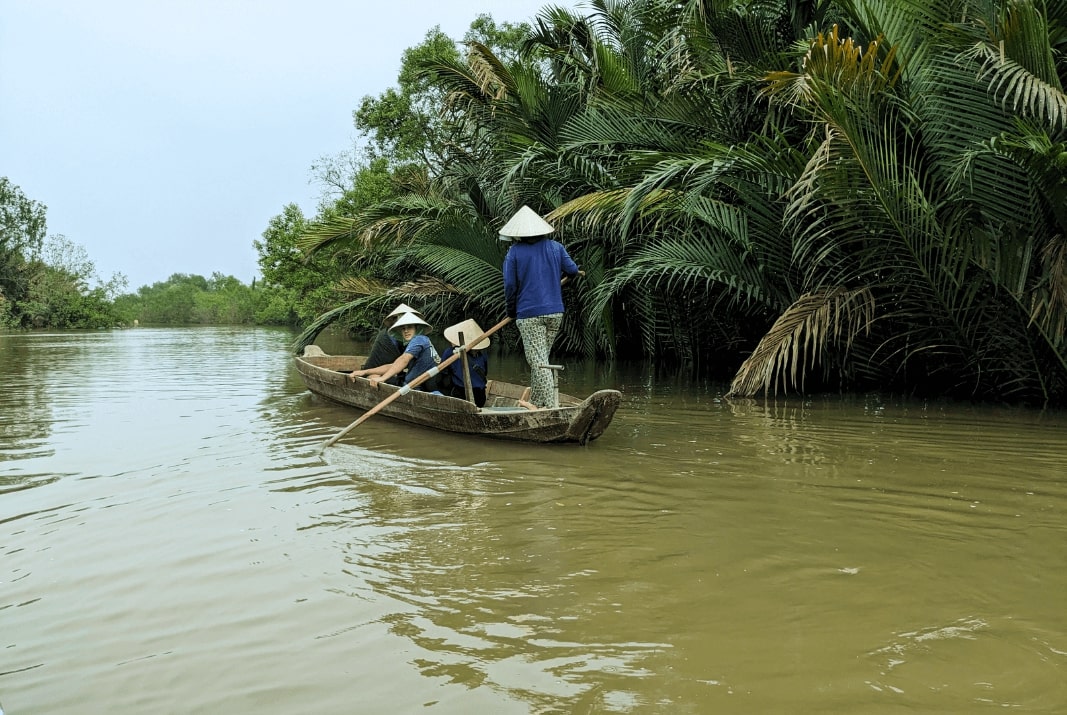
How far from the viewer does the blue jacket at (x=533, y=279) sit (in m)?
7.59

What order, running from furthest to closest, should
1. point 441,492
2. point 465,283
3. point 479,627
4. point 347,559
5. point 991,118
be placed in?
point 465,283 → point 991,118 → point 441,492 → point 347,559 → point 479,627

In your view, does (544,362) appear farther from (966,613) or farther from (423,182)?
(423,182)

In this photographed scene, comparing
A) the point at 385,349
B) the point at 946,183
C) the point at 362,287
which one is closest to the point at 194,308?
the point at 362,287

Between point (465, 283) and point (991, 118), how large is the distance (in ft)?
30.6

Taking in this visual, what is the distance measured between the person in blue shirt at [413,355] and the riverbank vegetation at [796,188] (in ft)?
8.01

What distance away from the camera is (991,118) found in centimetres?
770

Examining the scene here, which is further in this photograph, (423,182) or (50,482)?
(423,182)

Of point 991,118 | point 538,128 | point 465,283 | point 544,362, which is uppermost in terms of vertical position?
point 538,128

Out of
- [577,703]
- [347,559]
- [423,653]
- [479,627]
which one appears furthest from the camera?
[347,559]

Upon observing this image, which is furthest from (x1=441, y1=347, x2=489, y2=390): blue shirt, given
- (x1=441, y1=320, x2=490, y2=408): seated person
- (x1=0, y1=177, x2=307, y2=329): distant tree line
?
(x1=0, y1=177, x2=307, y2=329): distant tree line

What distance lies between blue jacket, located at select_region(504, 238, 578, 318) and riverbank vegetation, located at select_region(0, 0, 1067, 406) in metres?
1.55

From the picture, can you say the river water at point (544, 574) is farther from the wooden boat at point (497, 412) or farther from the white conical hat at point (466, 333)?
the white conical hat at point (466, 333)

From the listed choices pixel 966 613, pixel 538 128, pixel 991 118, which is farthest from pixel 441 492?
pixel 538 128

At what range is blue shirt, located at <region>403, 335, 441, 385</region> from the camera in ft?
26.8
